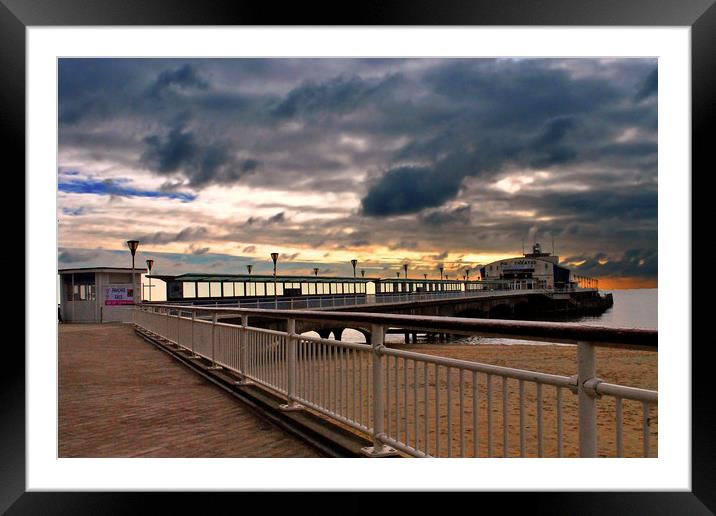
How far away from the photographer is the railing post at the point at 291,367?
4898 millimetres

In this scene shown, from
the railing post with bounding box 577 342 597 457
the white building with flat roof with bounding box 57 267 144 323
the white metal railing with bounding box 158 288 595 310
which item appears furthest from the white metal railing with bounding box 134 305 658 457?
the white building with flat roof with bounding box 57 267 144 323

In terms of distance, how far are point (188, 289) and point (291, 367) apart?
33.7 m

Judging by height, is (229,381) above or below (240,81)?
below

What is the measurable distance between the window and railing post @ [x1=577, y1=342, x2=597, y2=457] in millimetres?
36056

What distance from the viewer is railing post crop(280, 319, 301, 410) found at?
4.90 m

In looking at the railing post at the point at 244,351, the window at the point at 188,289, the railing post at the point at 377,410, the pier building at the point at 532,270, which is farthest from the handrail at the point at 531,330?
the pier building at the point at 532,270

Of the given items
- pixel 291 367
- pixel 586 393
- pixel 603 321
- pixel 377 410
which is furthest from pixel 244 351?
pixel 603 321

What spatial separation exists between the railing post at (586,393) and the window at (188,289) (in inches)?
Answer: 1420

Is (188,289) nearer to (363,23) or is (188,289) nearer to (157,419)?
(157,419)

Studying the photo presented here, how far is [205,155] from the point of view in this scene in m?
39.8
